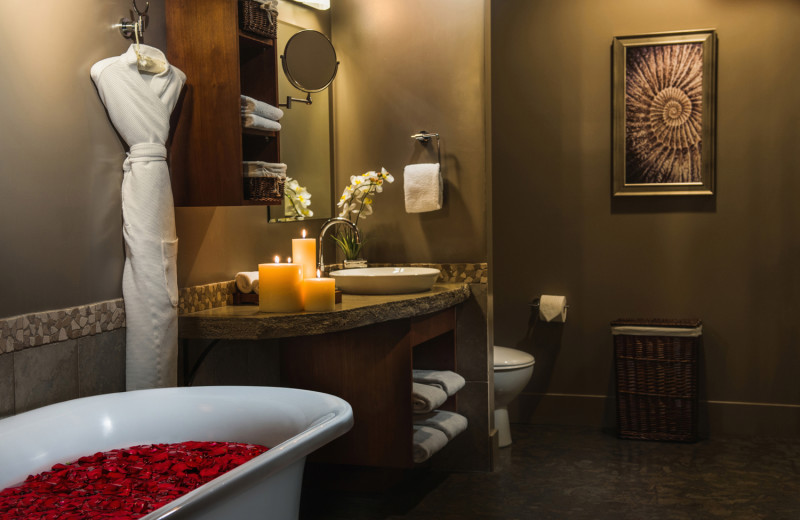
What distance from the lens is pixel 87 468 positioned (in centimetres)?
172

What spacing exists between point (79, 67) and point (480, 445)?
7.28 feet

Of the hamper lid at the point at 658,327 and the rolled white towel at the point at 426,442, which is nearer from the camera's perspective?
the rolled white towel at the point at 426,442

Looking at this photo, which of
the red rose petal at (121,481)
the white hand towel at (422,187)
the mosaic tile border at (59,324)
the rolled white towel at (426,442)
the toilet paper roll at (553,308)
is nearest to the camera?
the red rose petal at (121,481)

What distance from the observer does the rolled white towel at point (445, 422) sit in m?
3.13

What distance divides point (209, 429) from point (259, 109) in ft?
→ 3.55

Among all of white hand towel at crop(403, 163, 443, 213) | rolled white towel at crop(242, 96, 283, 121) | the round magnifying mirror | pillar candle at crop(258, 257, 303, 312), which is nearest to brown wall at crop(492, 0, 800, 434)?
white hand towel at crop(403, 163, 443, 213)

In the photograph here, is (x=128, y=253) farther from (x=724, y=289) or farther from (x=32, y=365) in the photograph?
(x=724, y=289)

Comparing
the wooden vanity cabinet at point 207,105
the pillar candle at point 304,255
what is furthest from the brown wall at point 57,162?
the pillar candle at point 304,255

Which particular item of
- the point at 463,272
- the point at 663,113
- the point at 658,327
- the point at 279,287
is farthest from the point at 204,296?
the point at 663,113

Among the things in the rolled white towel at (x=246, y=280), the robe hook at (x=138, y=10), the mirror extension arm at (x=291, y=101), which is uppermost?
the robe hook at (x=138, y=10)

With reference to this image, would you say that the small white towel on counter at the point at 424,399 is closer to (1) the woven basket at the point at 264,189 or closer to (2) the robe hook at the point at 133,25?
(1) the woven basket at the point at 264,189

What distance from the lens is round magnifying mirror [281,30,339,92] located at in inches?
122

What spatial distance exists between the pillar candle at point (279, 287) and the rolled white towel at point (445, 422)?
88 cm

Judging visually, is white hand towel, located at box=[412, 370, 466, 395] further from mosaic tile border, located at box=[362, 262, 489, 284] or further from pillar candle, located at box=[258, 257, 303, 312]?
pillar candle, located at box=[258, 257, 303, 312]
